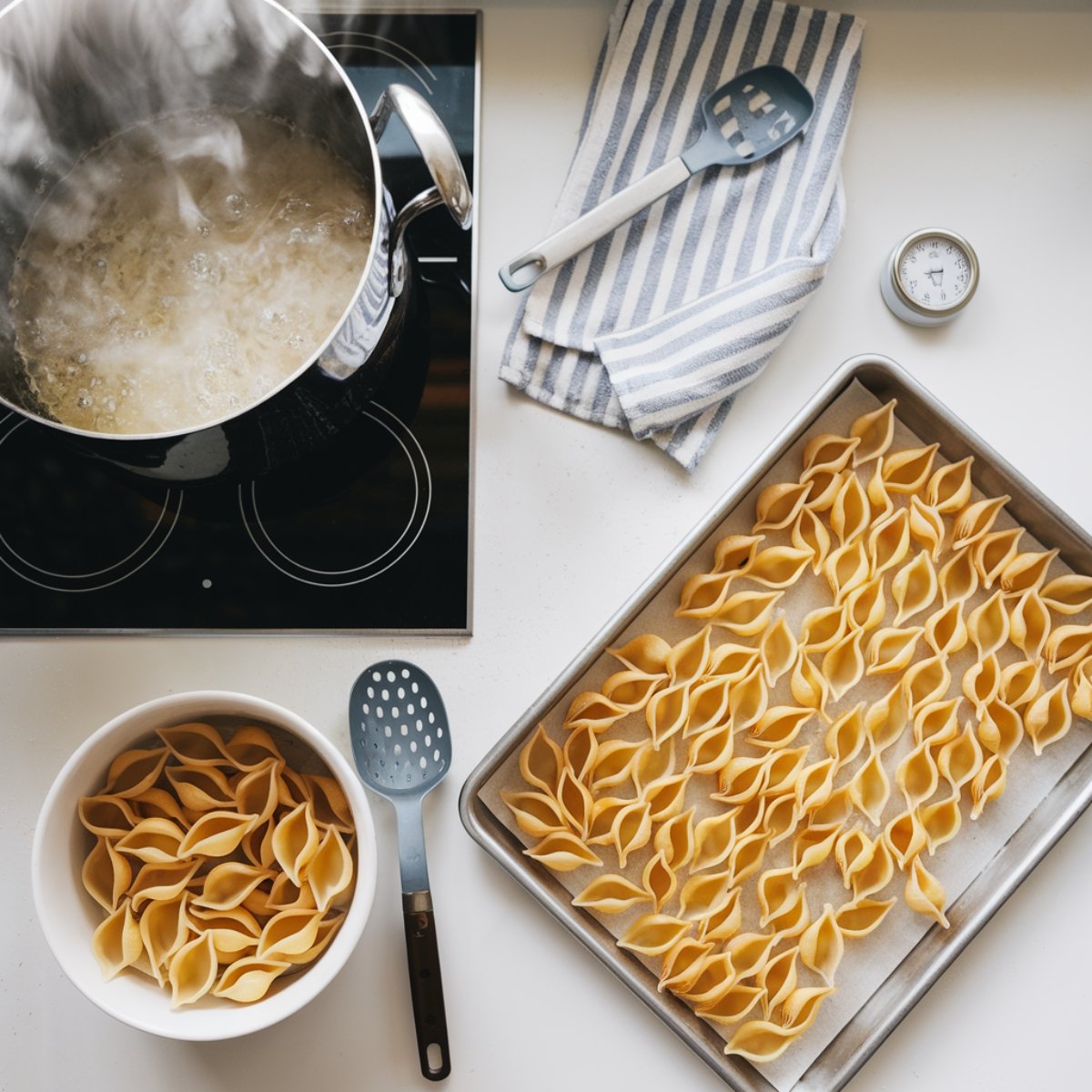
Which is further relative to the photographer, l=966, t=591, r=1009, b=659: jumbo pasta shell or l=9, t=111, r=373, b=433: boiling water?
l=966, t=591, r=1009, b=659: jumbo pasta shell

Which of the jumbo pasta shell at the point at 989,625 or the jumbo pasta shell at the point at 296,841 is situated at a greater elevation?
the jumbo pasta shell at the point at 989,625

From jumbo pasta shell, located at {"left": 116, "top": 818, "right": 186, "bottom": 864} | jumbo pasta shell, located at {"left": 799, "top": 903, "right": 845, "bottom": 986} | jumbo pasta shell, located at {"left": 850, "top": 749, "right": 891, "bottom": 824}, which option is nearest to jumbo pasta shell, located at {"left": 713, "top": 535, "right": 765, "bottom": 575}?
jumbo pasta shell, located at {"left": 850, "top": 749, "right": 891, "bottom": 824}

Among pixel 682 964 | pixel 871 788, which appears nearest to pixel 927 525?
pixel 871 788

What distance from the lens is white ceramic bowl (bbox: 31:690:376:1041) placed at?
75cm

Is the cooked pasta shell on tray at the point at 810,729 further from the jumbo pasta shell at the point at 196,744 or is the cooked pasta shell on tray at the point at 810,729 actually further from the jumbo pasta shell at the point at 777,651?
the jumbo pasta shell at the point at 196,744

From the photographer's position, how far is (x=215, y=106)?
33.2 inches

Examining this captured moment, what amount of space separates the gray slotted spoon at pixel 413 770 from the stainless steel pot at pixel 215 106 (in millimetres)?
222

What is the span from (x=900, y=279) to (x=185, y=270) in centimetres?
63

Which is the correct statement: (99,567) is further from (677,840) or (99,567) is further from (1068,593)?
(1068,593)

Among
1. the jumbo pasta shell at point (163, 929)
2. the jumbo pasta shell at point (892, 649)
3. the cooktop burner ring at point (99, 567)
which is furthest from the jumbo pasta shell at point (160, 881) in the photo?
the jumbo pasta shell at point (892, 649)

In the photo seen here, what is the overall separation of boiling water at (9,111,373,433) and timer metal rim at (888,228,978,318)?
0.48m

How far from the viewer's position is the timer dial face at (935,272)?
925 millimetres

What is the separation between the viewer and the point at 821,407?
89cm

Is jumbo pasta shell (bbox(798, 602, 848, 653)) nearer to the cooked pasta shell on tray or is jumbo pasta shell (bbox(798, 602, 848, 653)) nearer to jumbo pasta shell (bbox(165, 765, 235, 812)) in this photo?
the cooked pasta shell on tray
